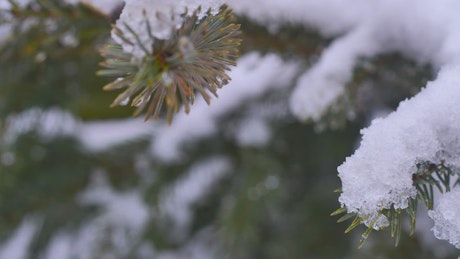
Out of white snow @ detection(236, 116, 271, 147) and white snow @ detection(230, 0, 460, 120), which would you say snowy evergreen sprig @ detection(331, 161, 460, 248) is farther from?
white snow @ detection(236, 116, 271, 147)

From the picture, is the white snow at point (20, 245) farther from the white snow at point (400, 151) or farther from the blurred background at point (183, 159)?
the white snow at point (400, 151)

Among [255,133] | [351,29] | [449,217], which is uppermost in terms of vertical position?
[255,133]

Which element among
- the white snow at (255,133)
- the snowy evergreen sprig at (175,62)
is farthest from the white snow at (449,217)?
the white snow at (255,133)

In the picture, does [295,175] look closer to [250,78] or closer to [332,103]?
[250,78]

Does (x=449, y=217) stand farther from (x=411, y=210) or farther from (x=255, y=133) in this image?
(x=255, y=133)

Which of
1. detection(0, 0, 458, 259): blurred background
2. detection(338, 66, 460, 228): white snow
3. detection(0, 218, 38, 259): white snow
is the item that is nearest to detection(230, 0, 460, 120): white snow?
detection(0, 0, 458, 259): blurred background

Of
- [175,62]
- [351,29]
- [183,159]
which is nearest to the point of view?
[175,62]

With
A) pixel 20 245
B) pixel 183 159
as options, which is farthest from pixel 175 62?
pixel 20 245
